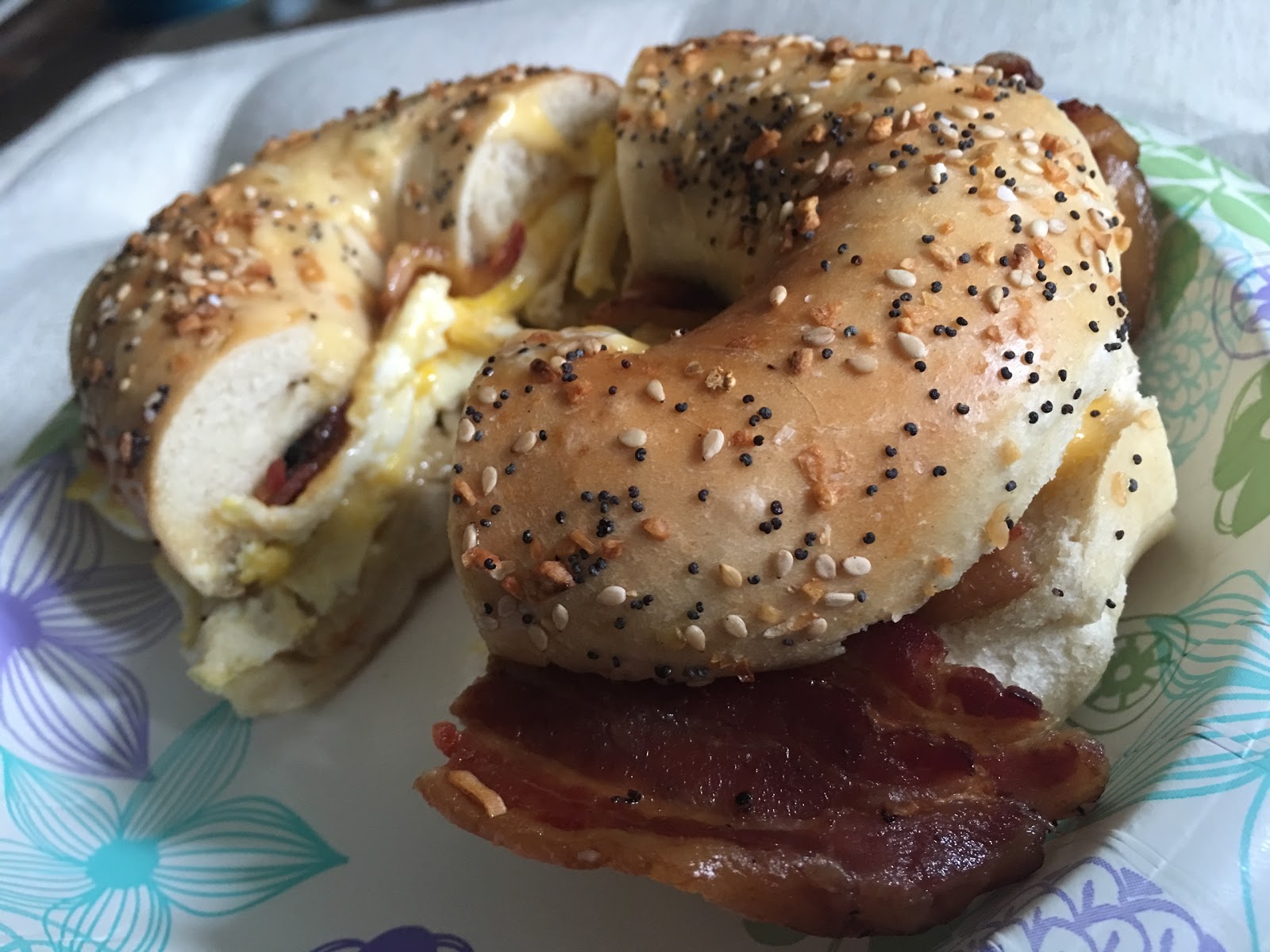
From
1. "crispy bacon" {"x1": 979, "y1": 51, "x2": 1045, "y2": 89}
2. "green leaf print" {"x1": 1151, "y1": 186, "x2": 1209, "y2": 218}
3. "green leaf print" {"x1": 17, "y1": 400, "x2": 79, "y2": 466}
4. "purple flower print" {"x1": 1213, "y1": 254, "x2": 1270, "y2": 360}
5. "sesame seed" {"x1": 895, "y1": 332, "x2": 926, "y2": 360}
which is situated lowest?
"green leaf print" {"x1": 17, "y1": 400, "x2": 79, "y2": 466}

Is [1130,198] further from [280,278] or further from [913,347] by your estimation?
[280,278]

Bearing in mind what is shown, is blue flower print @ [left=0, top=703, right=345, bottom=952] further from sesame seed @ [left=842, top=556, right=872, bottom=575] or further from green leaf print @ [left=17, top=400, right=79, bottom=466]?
sesame seed @ [left=842, top=556, right=872, bottom=575]

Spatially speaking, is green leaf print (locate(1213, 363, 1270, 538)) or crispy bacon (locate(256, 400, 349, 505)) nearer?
green leaf print (locate(1213, 363, 1270, 538))

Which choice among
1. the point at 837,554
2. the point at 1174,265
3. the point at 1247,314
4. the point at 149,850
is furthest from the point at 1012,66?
the point at 149,850

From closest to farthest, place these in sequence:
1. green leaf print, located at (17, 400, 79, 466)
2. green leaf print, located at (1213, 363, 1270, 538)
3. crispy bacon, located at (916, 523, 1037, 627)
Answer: crispy bacon, located at (916, 523, 1037, 627)
green leaf print, located at (1213, 363, 1270, 538)
green leaf print, located at (17, 400, 79, 466)

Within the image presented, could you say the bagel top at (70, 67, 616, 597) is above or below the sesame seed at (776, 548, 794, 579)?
below

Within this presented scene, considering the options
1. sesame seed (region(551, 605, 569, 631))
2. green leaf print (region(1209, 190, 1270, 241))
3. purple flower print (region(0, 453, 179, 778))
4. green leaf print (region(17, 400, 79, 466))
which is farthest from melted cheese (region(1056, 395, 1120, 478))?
green leaf print (region(17, 400, 79, 466))

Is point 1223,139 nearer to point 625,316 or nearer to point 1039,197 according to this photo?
point 1039,197

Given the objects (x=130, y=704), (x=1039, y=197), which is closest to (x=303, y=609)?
(x=130, y=704)

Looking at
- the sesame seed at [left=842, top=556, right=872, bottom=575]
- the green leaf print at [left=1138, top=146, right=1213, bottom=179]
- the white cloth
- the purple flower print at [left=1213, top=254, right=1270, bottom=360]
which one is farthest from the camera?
the white cloth
